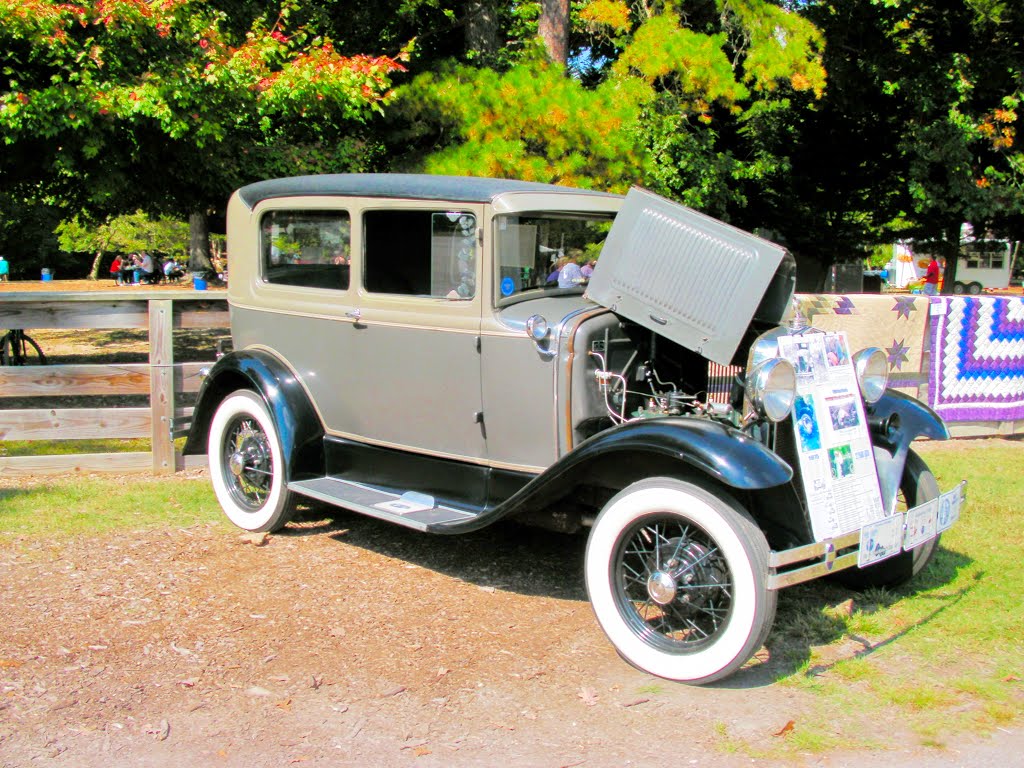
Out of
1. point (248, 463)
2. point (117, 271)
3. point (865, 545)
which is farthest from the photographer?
point (117, 271)

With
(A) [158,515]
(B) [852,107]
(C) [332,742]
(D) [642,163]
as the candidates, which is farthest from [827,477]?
(B) [852,107]

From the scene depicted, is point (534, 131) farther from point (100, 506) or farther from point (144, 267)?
point (144, 267)

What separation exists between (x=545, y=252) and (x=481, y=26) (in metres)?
7.61

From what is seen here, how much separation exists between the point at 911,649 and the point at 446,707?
1.96 m

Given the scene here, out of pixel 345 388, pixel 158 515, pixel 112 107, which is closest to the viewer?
pixel 345 388

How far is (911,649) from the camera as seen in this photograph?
386cm

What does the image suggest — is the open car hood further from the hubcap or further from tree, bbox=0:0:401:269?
tree, bbox=0:0:401:269

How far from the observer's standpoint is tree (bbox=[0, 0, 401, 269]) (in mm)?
7438

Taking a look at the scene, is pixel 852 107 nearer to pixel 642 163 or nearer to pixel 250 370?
pixel 642 163

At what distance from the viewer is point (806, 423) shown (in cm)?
379

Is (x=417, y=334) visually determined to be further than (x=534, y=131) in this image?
No

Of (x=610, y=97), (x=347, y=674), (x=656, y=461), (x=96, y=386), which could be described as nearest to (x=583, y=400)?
(x=656, y=461)

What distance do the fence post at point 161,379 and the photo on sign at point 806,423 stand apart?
4.63 metres

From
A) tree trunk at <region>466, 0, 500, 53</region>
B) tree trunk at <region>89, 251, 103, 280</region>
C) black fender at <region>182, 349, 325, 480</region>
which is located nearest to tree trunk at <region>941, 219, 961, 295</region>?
tree trunk at <region>466, 0, 500, 53</region>
